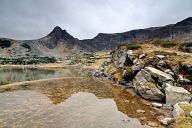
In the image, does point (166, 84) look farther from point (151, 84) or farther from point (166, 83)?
point (151, 84)

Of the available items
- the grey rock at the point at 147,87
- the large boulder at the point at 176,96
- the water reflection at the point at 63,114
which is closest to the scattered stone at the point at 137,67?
the grey rock at the point at 147,87

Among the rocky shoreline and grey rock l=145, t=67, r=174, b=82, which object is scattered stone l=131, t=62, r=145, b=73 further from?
grey rock l=145, t=67, r=174, b=82

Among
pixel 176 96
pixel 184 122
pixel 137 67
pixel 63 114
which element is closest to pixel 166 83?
pixel 176 96

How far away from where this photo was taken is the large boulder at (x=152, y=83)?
132 feet

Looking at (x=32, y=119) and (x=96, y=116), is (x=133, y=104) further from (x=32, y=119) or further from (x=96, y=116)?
(x=32, y=119)

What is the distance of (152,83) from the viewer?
42.3 m

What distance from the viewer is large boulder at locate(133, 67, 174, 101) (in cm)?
4012

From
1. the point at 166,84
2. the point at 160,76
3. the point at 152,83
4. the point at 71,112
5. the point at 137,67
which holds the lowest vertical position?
the point at 71,112

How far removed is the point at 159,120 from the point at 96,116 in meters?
8.08

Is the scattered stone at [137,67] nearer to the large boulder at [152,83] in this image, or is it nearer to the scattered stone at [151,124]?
the large boulder at [152,83]

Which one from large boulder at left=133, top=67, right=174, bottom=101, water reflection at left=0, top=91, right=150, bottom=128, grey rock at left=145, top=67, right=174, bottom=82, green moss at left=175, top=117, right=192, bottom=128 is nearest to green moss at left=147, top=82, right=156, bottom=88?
large boulder at left=133, top=67, right=174, bottom=101

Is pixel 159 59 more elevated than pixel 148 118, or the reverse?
pixel 159 59

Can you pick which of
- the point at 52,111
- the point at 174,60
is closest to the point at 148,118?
the point at 52,111

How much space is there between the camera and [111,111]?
31344 mm
